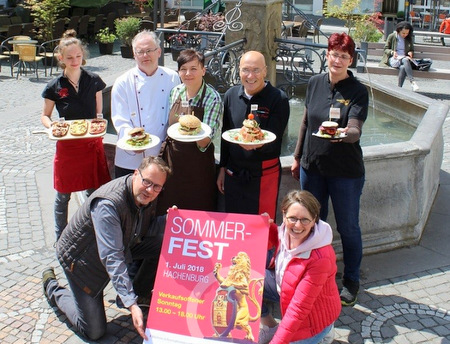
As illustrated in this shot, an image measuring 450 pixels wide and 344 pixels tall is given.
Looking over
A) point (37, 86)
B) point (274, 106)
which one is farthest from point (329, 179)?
point (37, 86)

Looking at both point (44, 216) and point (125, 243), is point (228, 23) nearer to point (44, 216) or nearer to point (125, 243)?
point (44, 216)

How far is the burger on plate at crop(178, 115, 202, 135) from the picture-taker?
4.32 metres

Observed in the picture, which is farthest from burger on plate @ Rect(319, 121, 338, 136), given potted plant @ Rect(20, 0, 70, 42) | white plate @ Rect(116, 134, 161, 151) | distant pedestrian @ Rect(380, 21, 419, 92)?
potted plant @ Rect(20, 0, 70, 42)

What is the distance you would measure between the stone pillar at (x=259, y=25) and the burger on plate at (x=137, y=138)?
3.33 meters

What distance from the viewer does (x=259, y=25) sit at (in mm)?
7449

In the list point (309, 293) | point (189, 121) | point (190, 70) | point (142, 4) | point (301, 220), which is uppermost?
point (142, 4)

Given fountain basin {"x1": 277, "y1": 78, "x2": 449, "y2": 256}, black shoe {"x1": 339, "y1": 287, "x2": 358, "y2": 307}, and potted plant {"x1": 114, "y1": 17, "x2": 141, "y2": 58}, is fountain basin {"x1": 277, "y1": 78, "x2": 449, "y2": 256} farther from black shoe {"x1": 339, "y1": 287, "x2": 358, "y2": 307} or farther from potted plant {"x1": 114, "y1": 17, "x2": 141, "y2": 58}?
potted plant {"x1": 114, "y1": 17, "x2": 141, "y2": 58}

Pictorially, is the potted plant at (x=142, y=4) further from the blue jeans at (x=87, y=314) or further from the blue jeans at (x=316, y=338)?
the blue jeans at (x=316, y=338)

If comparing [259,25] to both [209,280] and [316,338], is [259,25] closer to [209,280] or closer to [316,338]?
[209,280]

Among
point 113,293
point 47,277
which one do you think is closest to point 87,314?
point 113,293

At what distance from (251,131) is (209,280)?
1097 millimetres

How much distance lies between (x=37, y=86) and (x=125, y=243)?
33.0ft

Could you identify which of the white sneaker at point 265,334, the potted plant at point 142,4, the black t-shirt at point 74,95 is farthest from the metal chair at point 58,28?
the white sneaker at point 265,334

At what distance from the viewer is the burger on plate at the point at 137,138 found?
14.9ft
